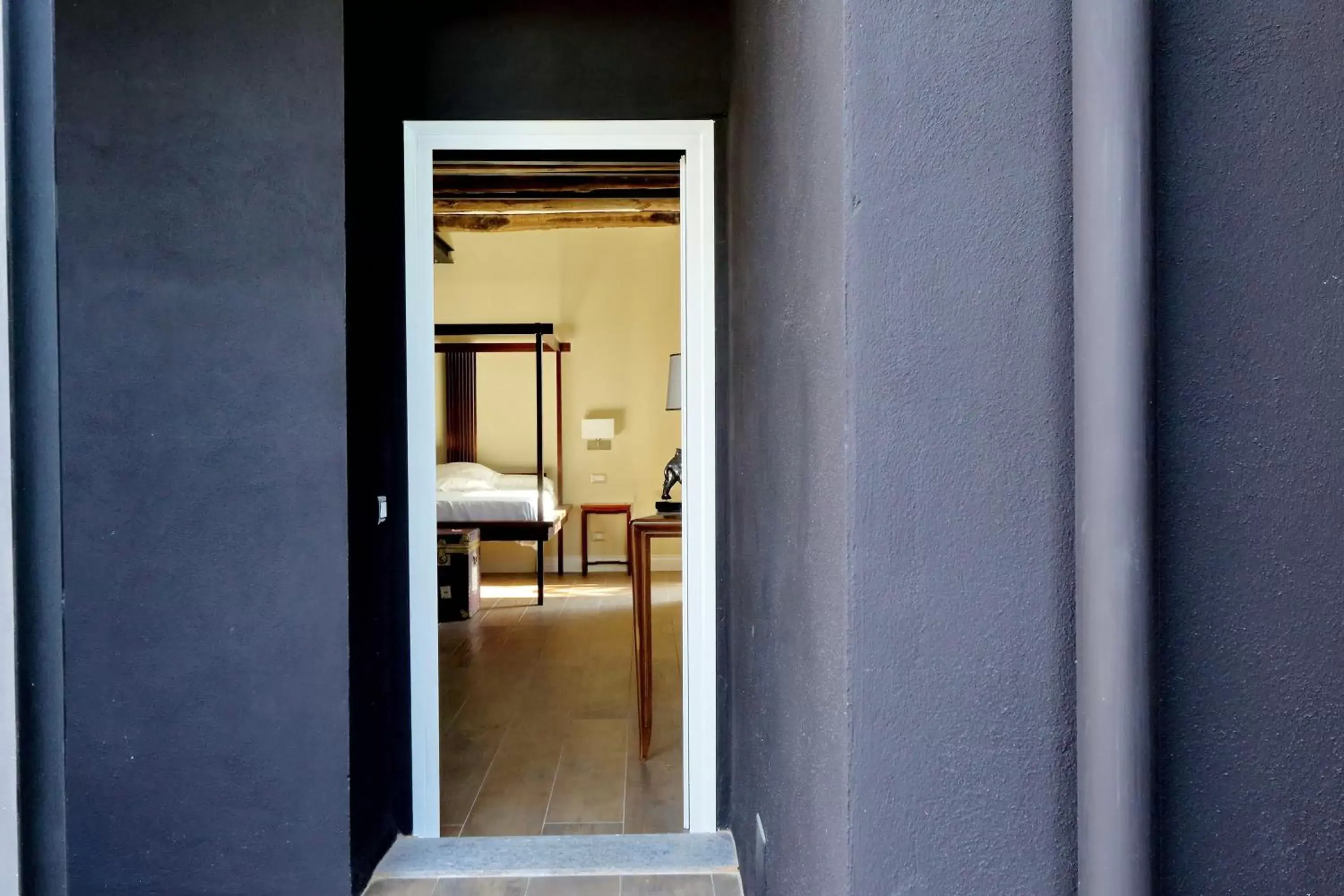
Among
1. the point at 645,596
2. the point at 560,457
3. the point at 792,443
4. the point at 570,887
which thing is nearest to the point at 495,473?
the point at 560,457

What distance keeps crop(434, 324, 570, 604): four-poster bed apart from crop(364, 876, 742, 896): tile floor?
346 cm

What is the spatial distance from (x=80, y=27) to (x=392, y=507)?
4.52ft

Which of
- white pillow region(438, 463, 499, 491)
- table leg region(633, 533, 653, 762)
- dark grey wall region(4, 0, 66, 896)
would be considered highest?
dark grey wall region(4, 0, 66, 896)

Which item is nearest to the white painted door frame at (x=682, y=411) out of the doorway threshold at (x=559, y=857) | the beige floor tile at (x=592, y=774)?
the doorway threshold at (x=559, y=857)

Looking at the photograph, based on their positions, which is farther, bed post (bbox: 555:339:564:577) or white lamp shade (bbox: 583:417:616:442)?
white lamp shade (bbox: 583:417:616:442)

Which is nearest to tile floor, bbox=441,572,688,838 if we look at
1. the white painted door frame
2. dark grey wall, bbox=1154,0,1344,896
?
the white painted door frame

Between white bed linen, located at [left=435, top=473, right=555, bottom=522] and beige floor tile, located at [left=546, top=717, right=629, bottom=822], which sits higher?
white bed linen, located at [left=435, top=473, right=555, bottom=522]

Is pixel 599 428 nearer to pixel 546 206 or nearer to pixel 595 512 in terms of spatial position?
pixel 595 512

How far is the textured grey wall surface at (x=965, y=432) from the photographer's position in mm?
865

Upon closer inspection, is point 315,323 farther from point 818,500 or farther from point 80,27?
point 818,500

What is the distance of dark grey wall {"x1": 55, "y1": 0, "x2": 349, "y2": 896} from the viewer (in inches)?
73.6

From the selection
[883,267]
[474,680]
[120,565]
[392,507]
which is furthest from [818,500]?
[474,680]

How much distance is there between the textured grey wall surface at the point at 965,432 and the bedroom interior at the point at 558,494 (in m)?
1.65

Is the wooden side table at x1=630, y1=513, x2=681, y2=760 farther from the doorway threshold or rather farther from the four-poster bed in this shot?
the four-poster bed
